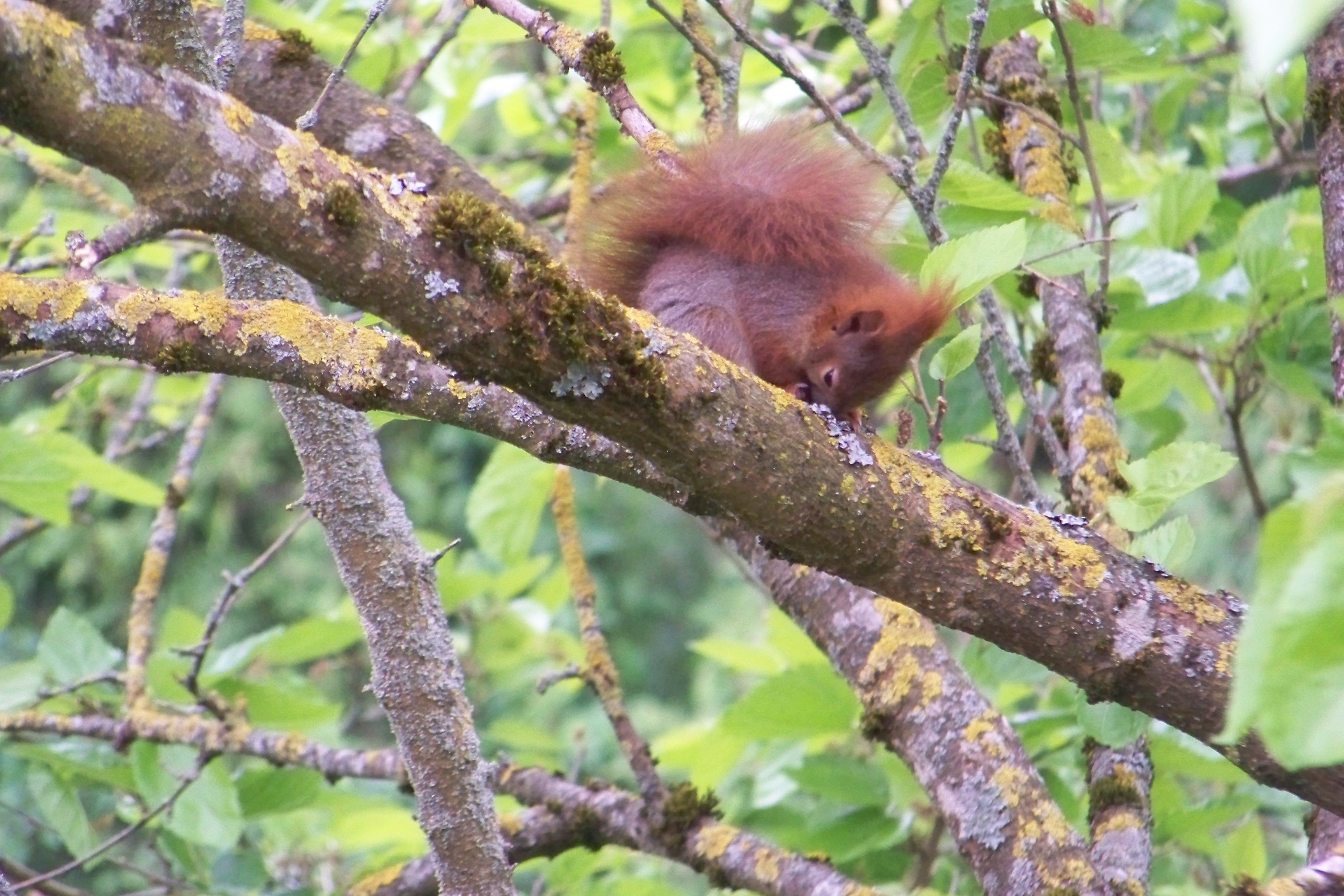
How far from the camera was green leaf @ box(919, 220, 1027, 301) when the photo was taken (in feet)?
4.85

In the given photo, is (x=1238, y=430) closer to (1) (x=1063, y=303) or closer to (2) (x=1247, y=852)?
(1) (x=1063, y=303)

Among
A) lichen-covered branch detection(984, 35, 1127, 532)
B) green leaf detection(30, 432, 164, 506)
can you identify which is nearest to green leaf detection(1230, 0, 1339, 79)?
lichen-covered branch detection(984, 35, 1127, 532)

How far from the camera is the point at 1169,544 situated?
1714mm

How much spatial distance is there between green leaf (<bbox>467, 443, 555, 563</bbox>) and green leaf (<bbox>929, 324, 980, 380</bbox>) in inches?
52.5

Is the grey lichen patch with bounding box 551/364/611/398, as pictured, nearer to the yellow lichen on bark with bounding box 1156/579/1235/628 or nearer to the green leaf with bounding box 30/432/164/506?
the yellow lichen on bark with bounding box 1156/579/1235/628

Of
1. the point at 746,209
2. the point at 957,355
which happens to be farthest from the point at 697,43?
the point at 957,355

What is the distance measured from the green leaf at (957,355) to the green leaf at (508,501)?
1.33 meters

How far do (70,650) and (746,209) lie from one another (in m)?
1.83

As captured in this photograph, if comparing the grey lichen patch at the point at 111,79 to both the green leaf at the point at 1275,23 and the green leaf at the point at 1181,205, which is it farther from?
the green leaf at the point at 1181,205

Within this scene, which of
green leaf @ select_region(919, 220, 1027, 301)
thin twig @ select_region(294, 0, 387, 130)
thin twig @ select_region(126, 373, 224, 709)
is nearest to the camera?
thin twig @ select_region(294, 0, 387, 130)

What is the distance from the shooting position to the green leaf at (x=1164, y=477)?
1.67 meters

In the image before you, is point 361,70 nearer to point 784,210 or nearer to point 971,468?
point 784,210

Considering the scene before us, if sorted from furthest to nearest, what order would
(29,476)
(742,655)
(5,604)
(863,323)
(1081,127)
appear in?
(742,655), (5,604), (29,476), (863,323), (1081,127)

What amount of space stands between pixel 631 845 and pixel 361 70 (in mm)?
2127
